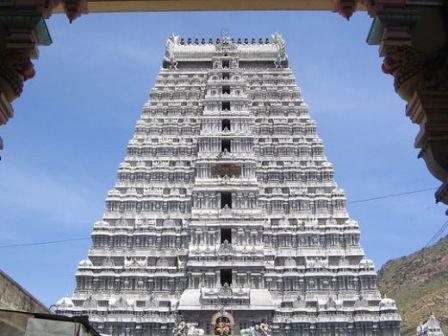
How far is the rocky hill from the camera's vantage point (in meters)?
87.4

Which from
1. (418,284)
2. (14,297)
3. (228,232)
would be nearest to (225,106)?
(228,232)

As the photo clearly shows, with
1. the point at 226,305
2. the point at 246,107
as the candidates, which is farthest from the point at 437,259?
the point at 226,305

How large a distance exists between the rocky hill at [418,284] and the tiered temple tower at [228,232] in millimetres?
44177

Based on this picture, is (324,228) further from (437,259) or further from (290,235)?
(437,259)

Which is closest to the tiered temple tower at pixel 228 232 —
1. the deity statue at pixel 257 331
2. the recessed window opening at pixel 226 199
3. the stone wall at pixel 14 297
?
the recessed window opening at pixel 226 199

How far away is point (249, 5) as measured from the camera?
9148 millimetres

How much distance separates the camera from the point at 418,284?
10631 centimetres

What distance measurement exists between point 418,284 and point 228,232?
73.7 m

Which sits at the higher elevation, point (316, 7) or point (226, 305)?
point (226, 305)

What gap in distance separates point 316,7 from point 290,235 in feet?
117

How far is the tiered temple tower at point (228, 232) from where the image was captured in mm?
39750

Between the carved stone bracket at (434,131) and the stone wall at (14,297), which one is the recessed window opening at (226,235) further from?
the carved stone bracket at (434,131)

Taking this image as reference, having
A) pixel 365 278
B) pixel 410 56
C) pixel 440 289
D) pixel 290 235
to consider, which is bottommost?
pixel 410 56

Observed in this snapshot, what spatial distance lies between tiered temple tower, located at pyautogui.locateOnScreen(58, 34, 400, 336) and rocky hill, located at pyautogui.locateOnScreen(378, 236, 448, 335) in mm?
44177
